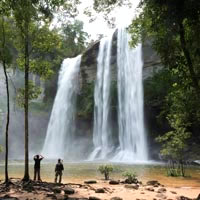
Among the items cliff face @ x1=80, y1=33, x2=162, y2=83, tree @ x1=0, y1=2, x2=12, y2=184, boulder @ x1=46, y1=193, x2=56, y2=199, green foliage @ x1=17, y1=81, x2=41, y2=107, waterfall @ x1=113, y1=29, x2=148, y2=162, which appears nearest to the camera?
boulder @ x1=46, y1=193, x2=56, y2=199

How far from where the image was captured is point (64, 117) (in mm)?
39281

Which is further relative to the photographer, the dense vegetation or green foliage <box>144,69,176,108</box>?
green foliage <box>144,69,176,108</box>

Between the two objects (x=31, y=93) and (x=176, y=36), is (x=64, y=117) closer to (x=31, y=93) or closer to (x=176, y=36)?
(x=31, y=93)

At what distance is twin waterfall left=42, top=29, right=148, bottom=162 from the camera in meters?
31.8

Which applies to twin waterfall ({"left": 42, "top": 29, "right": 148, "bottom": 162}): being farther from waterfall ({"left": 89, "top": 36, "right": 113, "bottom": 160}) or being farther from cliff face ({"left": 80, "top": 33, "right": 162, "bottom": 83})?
cliff face ({"left": 80, "top": 33, "right": 162, "bottom": 83})

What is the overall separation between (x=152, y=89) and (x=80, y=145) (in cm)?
1094

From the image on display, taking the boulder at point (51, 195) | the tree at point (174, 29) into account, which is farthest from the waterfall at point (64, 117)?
the tree at point (174, 29)

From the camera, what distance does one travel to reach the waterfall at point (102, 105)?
110ft

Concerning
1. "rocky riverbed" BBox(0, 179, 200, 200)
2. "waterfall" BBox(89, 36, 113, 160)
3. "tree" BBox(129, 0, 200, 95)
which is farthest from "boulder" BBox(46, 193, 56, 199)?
"waterfall" BBox(89, 36, 113, 160)

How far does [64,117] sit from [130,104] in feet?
32.3

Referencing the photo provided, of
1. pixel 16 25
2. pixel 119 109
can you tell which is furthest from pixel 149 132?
pixel 16 25

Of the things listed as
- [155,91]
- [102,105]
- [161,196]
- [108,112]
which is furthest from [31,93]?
[102,105]

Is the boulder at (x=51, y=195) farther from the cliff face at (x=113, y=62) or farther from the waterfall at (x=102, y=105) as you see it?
the cliff face at (x=113, y=62)

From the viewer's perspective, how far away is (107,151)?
3291 cm
